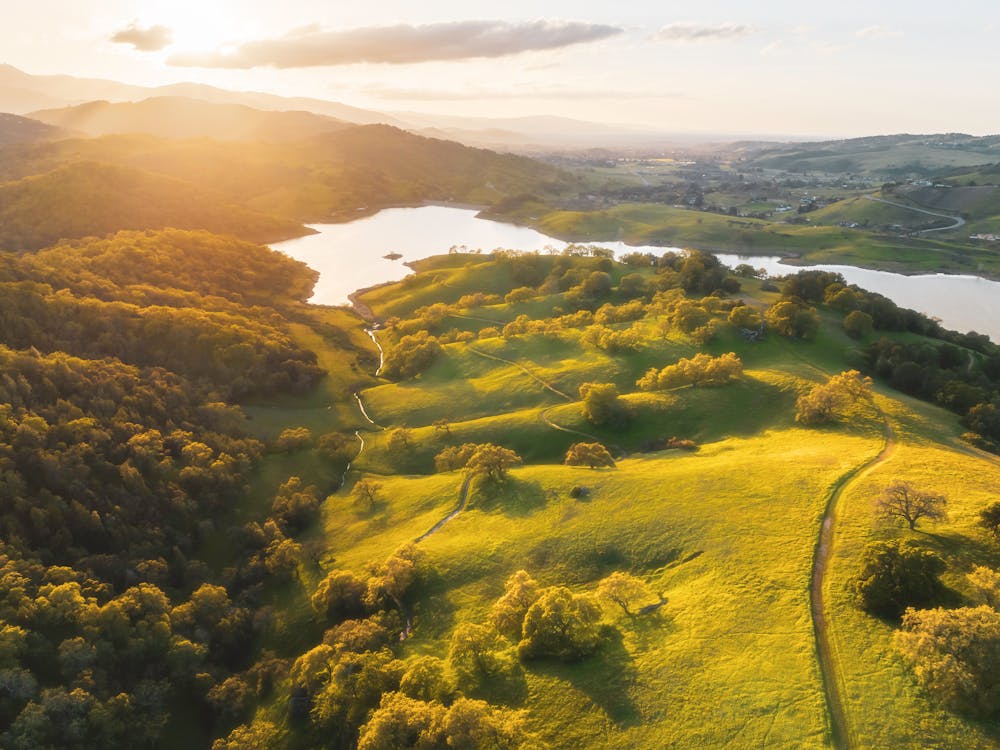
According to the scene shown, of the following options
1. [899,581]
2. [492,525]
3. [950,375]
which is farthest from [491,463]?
[950,375]

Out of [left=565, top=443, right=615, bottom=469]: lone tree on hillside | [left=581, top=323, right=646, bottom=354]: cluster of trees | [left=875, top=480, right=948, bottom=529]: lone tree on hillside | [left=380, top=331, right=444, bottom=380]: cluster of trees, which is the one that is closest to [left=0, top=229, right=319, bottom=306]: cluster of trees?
[left=380, top=331, right=444, bottom=380]: cluster of trees

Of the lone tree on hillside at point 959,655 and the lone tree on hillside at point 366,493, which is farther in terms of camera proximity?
the lone tree on hillside at point 366,493

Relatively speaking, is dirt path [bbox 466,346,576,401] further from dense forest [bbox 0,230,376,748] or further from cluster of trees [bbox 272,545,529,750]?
cluster of trees [bbox 272,545,529,750]

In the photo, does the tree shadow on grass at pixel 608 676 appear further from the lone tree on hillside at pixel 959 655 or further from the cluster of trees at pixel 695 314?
the cluster of trees at pixel 695 314

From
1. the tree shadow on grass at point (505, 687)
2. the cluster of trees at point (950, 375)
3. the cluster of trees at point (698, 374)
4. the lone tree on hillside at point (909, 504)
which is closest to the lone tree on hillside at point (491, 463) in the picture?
the tree shadow on grass at point (505, 687)

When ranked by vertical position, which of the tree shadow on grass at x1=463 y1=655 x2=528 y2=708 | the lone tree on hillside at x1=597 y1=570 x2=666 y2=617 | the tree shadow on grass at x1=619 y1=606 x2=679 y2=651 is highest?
the lone tree on hillside at x1=597 y1=570 x2=666 y2=617

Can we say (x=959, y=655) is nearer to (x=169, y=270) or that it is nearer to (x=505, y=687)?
(x=505, y=687)
